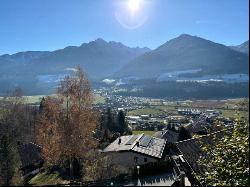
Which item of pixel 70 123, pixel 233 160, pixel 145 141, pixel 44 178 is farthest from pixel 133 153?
pixel 233 160

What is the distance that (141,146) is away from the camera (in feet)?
173

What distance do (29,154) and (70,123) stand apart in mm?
21349

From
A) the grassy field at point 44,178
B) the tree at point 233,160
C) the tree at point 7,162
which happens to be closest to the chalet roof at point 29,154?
the grassy field at point 44,178

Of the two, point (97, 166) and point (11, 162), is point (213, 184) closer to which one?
point (97, 166)

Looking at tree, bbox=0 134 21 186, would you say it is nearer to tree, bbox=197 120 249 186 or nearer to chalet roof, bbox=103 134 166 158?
chalet roof, bbox=103 134 166 158

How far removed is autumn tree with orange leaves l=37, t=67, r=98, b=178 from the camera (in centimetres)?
4438

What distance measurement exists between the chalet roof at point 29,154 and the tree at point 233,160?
44.1 meters

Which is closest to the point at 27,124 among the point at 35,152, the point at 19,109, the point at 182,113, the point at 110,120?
the point at 19,109

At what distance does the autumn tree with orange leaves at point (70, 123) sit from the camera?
4438cm

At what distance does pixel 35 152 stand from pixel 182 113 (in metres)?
117

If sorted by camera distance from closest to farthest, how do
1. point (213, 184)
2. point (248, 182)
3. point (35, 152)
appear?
point (248, 182), point (213, 184), point (35, 152)

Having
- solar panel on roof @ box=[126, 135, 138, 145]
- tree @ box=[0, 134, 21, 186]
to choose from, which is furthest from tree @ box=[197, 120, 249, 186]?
solar panel on roof @ box=[126, 135, 138, 145]

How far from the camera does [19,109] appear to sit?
88625mm

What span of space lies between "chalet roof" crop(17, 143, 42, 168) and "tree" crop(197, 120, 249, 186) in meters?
44.1
